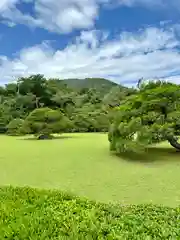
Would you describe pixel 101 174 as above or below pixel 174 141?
below

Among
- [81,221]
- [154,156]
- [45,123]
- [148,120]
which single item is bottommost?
[154,156]

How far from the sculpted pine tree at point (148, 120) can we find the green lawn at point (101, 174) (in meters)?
0.38

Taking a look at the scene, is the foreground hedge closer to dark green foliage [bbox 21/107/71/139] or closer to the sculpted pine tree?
the sculpted pine tree

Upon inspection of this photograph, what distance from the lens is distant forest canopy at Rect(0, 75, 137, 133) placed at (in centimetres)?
1844

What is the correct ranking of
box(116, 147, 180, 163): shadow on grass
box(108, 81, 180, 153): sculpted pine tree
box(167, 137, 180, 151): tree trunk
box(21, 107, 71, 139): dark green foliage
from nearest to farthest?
box(116, 147, 180, 163): shadow on grass → box(108, 81, 180, 153): sculpted pine tree → box(167, 137, 180, 151): tree trunk → box(21, 107, 71, 139): dark green foliage

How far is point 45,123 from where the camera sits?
43.3 ft

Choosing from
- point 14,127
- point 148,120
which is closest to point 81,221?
point 148,120

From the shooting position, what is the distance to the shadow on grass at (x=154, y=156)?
7.07 m

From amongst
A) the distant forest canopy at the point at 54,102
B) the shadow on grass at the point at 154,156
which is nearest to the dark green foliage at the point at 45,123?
the distant forest canopy at the point at 54,102

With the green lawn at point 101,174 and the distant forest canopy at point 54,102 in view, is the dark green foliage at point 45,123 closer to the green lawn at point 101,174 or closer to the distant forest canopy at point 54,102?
the green lawn at point 101,174

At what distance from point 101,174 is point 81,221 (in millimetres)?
3468

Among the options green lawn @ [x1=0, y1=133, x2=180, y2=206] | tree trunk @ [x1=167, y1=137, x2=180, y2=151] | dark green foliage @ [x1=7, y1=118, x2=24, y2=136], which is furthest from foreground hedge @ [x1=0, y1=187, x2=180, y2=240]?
dark green foliage @ [x1=7, y1=118, x2=24, y2=136]

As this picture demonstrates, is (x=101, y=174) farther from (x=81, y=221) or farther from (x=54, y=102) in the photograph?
(x=54, y=102)

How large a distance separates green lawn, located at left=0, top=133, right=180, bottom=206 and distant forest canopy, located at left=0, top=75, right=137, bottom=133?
990 cm
